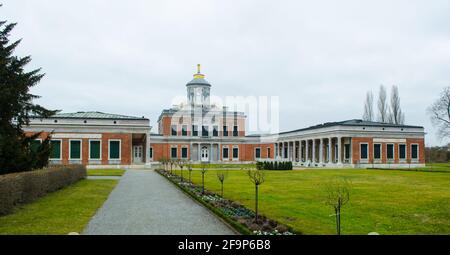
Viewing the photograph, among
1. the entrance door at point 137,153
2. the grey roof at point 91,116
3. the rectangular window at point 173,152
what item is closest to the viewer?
the grey roof at point 91,116

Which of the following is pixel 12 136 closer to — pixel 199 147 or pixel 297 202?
pixel 297 202

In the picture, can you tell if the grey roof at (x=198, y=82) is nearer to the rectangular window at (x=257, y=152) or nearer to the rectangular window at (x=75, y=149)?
the rectangular window at (x=257, y=152)

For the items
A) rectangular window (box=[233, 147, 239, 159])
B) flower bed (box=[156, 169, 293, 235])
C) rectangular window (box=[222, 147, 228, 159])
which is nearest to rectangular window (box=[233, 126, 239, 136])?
rectangular window (box=[233, 147, 239, 159])

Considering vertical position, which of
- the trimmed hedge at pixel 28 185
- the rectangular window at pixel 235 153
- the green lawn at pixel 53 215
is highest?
the rectangular window at pixel 235 153

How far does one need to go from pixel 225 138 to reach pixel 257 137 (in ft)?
20.9

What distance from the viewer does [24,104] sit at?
17344mm

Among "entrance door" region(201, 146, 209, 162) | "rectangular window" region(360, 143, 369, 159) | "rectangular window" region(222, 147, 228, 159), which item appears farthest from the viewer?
"rectangular window" region(222, 147, 228, 159)

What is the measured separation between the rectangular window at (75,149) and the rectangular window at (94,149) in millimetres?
1136

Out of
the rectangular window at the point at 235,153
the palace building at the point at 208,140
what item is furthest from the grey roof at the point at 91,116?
the rectangular window at the point at 235,153

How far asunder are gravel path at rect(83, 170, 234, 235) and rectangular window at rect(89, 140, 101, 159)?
26847 millimetres

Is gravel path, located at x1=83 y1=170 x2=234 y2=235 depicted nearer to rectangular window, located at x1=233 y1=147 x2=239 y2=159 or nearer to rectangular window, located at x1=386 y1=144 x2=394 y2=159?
rectangular window, located at x1=386 y1=144 x2=394 y2=159

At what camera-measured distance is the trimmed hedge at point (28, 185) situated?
11.1 m

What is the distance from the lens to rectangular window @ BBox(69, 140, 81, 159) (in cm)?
4047
